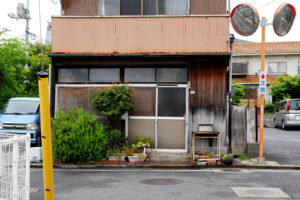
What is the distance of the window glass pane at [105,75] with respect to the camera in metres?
13.0

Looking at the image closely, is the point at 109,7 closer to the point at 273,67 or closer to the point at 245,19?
the point at 245,19

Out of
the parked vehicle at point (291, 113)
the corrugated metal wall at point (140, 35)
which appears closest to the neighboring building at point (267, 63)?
the parked vehicle at point (291, 113)

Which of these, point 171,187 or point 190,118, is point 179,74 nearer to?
point 190,118

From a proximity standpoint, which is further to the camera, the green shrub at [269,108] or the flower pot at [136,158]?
the green shrub at [269,108]

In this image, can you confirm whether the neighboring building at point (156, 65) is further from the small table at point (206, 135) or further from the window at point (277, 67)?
the window at point (277, 67)

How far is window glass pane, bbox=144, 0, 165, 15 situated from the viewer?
1336 centimetres

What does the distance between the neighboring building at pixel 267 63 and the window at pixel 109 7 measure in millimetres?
25009

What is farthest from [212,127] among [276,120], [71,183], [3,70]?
[276,120]

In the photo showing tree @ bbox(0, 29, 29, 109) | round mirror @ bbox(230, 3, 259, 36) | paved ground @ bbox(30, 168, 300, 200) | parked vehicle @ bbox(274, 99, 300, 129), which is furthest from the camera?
parked vehicle @ bbox(274, 99, 300, 129)

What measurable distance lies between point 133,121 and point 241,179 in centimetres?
476

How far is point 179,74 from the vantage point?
508 inches

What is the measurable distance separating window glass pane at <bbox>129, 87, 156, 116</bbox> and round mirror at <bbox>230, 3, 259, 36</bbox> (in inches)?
137

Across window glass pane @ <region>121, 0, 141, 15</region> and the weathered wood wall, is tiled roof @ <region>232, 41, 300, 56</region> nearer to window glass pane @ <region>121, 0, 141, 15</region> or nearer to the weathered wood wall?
window glass pane @ <region>121, 0, 141, 15</region>

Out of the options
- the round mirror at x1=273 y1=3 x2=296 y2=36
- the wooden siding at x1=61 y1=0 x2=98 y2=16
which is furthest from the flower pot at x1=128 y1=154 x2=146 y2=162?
the round mirror at x1=273 y1=3 x2=296 y2=36
